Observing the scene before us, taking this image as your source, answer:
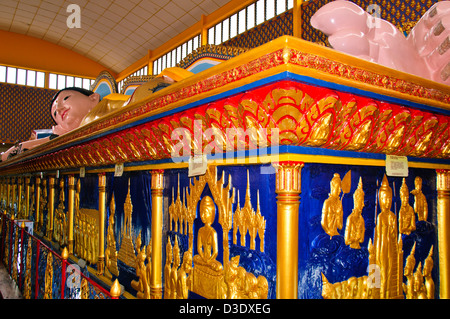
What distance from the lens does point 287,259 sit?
2.92 ft

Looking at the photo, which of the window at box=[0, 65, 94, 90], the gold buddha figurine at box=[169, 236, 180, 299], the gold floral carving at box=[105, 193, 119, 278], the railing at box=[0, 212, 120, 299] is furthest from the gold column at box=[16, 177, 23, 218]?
the window at box=[0, 65, 94, 90]

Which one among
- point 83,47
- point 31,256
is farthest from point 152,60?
point 31,256

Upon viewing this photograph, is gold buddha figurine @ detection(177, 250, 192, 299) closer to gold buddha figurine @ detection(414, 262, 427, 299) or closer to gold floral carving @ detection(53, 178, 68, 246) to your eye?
gold buddha figurine @ detection(414, 262, 427, 299)

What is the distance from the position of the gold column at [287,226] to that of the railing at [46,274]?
53cm

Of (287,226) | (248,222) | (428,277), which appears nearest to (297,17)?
(428,277)

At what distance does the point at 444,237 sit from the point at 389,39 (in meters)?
0.76

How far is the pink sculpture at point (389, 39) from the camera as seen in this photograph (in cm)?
130

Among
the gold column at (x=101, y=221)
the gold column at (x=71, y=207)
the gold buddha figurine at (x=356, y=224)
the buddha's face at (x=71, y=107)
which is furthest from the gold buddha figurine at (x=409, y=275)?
the buddha's face at (x=71, y=107)

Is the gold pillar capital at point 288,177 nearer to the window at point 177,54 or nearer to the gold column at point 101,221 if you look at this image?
the gold column at point 101,221

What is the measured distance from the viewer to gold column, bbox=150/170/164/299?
1484 mm

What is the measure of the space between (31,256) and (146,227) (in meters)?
1.59

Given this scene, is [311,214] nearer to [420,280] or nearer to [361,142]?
[361,142]

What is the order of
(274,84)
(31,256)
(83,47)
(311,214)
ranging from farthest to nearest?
(83,47), (31,256), (311,214), (274,84)

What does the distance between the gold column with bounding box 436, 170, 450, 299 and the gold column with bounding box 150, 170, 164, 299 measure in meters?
1.05
